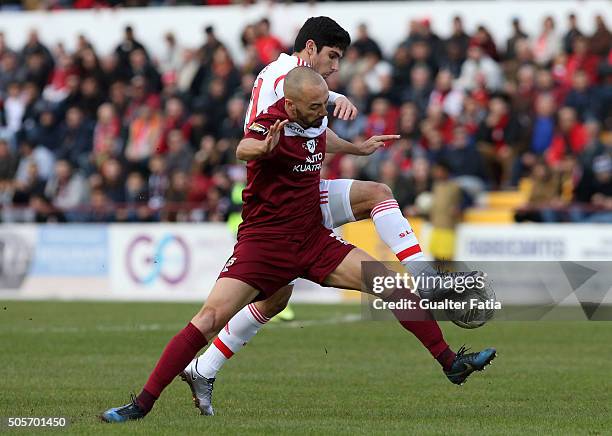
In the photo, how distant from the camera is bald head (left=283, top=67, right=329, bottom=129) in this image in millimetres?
8383

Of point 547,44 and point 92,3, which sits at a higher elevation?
point 92,3

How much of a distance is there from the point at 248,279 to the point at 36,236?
50.7ft

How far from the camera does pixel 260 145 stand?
8.13 metres

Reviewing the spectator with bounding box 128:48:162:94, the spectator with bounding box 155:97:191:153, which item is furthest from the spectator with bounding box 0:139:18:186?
the spectator with bounding box 155:97:191:153

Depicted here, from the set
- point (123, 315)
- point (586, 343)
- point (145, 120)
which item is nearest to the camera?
point (586, 343)

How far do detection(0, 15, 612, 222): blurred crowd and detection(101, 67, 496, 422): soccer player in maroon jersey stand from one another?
9.81m

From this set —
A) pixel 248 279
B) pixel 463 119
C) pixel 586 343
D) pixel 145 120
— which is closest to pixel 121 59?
pixel 145 120

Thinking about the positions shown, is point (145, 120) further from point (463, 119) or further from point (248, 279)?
point (248, 279)

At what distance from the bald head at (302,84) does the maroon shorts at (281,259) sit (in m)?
0.97

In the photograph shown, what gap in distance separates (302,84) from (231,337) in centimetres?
189

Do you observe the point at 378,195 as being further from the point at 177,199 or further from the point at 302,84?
the point at 177,199

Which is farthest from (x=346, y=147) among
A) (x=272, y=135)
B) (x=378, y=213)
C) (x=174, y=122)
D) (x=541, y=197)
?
(x=174, y=122)

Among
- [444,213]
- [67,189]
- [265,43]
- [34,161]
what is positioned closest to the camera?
[444,213]

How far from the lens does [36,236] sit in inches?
922
